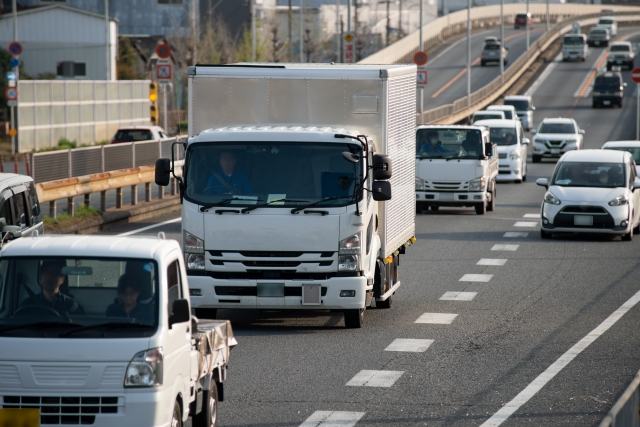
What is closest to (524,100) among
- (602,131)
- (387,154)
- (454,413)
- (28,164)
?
(602,131)

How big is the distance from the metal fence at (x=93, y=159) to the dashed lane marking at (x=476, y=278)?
594 centimetres

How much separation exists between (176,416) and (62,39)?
69.0m

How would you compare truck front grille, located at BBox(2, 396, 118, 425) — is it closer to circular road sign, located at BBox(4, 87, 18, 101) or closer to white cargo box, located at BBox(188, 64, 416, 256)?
white cargo box, located at BBox(188, 64, 416, 256)

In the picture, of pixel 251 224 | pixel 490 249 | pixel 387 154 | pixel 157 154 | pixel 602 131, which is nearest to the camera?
pixel 251 224

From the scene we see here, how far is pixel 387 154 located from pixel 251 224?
2198mm

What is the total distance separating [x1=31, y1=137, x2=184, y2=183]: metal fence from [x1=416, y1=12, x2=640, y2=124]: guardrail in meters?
24.2

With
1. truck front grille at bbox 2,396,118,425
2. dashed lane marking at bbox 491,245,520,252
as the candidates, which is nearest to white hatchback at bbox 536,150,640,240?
dashed lane marking at bbox 491,245,520,252

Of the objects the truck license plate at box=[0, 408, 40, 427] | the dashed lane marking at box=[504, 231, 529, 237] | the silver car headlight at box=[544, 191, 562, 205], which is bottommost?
the dashed lane marking at box=[504, 231, 529, 237]

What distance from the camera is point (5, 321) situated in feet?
24.8

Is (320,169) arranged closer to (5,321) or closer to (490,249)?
(5,321)

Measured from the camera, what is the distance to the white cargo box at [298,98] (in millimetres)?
14117

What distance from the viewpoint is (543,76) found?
91.4 meters

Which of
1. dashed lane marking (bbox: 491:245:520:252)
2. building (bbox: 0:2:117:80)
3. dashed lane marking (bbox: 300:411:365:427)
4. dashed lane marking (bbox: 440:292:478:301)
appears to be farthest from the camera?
building (bbox: 0:2:117:80)

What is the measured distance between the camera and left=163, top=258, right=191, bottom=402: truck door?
7477mm
